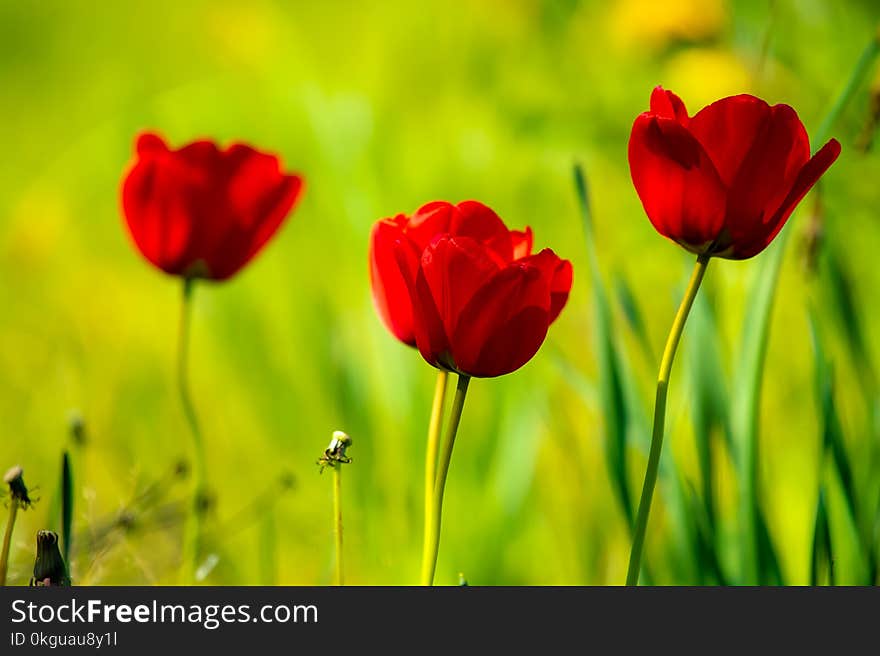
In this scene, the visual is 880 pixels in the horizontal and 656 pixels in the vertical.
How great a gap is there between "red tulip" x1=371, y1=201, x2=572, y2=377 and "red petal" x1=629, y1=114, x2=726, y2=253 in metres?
0.05

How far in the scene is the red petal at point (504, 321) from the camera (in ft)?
1.53

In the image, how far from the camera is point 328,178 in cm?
162

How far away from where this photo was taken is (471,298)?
0.47m

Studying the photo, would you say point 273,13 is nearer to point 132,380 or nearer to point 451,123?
point 451,123

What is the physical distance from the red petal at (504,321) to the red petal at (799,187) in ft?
0.31

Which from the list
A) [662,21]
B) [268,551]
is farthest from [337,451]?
[662,21]

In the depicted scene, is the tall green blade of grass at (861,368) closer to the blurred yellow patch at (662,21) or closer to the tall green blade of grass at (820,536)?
the tall green blade of grass at (820,536)

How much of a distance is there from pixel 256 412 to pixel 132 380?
204 millimetres

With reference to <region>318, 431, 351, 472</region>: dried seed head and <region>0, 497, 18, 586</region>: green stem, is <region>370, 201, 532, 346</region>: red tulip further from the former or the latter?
<region>0, 497, 18, 586</region>: green stem

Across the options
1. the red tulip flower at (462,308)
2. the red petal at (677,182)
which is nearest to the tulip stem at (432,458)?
the red tulip flower at (462,308)

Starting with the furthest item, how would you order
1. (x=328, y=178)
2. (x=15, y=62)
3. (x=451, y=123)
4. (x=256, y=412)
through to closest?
(x=15, y=62) → (x=451, y=123) → (x=328, y=178) → (x=256, y=412)

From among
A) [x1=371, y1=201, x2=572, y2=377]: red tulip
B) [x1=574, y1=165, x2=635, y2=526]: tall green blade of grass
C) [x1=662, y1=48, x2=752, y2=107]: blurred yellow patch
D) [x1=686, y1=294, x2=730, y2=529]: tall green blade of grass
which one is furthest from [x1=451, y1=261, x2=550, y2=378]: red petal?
[x1=662, y1=48, x2=752, y2=107]: blurred yellow patch
